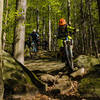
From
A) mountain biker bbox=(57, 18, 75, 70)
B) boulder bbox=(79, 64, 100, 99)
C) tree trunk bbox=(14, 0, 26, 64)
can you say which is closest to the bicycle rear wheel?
mountain biker bbox=(57, 18, 75, 70)

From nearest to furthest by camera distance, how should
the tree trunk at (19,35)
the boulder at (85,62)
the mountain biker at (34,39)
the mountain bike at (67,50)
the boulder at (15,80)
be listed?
1. the boulder at (15,80)
2. the tree trunk at (19,35)
3. the mountain bike at (67,50)
4. the boulder at (85,62)
5. the mountain biker at (34,39)

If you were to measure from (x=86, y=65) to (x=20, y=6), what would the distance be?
4079 millimetres

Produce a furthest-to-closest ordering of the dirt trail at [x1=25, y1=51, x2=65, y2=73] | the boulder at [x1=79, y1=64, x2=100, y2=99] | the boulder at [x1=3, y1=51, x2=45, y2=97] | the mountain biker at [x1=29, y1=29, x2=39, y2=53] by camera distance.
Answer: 1. the mountain biker at [x1=29, y1=29, x2=39, y2=53]
2. the dirt trail at [x1=25, y1=51, x2=65, y2=73]
3. the boulder at [x1=79, y1=64, x2=100, y2=99]
4. the boulder at [x1=3, y1=51, x2=45, y2=97]

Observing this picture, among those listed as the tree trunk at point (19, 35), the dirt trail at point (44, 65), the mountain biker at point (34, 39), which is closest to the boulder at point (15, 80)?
the tree trunk at point (19, 35)

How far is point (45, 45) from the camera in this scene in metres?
22.1

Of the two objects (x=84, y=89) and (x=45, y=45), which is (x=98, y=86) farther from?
(x=45, y=45)

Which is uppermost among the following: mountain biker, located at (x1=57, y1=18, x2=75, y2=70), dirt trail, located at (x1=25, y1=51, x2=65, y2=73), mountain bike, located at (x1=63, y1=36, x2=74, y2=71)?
mountain biker, located at (x1=57, y1=18, x2=75, y2=70)

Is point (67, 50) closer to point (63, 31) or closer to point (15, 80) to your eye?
point (63, 31)

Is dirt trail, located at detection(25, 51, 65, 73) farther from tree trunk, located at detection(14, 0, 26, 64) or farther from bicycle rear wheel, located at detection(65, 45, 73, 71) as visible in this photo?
tree trunk, located at detection(14, 0, 26, 64)

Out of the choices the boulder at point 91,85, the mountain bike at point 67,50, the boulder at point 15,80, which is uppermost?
the mountain bike at point 67,50

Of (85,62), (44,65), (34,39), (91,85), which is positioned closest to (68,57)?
(85,62)

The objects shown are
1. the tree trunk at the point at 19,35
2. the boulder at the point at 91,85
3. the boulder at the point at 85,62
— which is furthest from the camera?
the boulder at the point at 85,62

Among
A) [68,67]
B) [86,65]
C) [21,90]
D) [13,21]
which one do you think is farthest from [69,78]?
[13,21]

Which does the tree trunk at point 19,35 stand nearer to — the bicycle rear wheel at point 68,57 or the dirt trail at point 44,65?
the dirt trail at point 44,65
